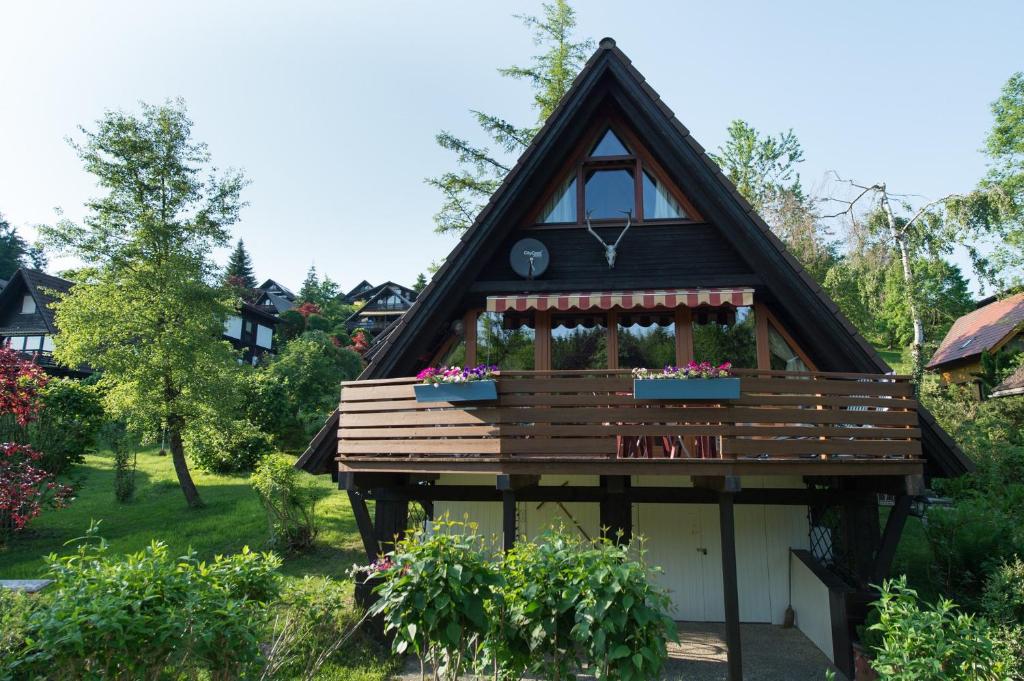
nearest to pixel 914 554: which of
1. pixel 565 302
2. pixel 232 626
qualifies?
pixel 565 302

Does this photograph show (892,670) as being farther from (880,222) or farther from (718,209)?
(880,222)

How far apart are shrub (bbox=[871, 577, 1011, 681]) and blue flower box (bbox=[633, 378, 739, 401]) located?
2.96 metres

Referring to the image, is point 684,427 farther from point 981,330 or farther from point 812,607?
point 981,330

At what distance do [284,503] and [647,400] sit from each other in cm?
1022

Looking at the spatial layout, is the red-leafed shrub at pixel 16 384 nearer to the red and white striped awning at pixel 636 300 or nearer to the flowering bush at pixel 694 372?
the red and white striped awning at pixel 636 300

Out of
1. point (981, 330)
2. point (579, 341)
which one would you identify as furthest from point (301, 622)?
point (981, 330)

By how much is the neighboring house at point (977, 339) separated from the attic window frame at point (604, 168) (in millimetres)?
24941

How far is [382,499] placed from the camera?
10156mm

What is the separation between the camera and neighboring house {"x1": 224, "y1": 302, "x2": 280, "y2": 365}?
158 feet

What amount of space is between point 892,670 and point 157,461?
27.6 metres

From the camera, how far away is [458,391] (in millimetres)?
8352

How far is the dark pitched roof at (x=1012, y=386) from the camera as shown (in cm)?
2167

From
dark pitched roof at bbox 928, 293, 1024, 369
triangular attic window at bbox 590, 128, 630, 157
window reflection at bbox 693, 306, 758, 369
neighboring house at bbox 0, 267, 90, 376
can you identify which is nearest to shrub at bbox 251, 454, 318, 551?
window reflection at bbox 693, 306, 758, 369

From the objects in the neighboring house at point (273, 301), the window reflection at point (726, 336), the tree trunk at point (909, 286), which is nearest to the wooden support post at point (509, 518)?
the window reflection at point (726, 336)
